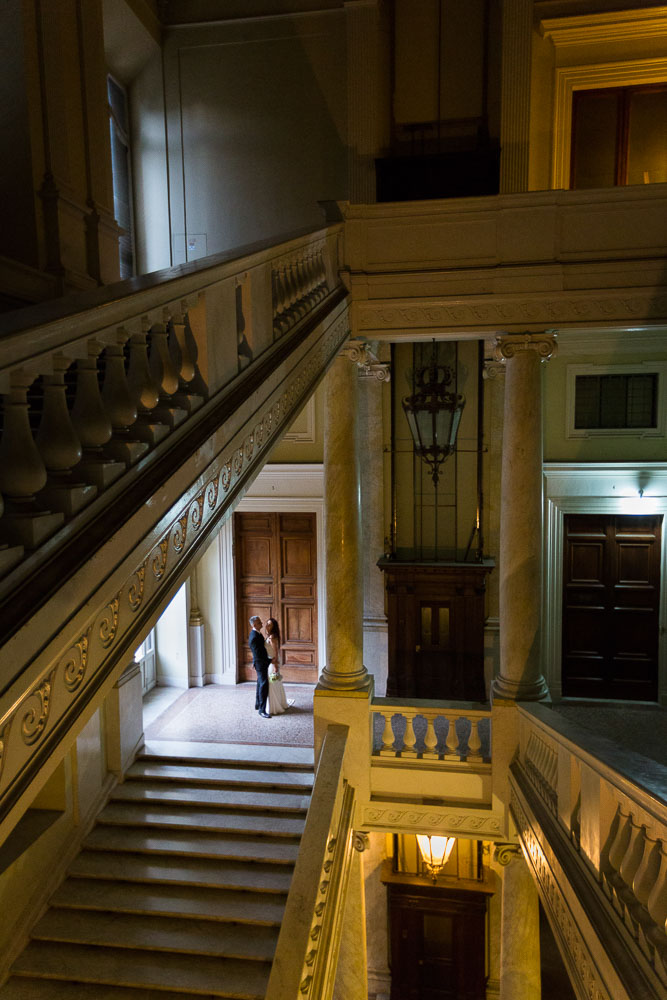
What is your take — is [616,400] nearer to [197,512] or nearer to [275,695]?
[275,695]

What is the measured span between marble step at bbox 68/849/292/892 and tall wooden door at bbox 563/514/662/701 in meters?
5.01

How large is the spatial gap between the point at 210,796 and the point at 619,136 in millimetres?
8195


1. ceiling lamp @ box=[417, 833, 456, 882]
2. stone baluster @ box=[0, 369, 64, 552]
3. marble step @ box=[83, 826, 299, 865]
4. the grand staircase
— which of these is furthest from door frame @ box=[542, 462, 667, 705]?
stone baluster @ box=[0, 369, 64, 552]

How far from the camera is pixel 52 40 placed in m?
5.12

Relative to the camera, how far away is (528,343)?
18.7 ft

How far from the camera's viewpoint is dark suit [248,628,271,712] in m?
7.99

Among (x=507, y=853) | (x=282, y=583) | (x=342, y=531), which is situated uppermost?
(x=342, y=531)

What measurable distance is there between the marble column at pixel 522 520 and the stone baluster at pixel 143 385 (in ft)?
13.9

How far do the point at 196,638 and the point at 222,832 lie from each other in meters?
3.76

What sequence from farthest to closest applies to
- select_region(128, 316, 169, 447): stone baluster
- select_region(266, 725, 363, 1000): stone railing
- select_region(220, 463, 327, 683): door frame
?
select_region(220, 463, 327, 683): door frame < select_region(266, 725, 363, 1000): stone railing < select_region(128, 316, 169, 447): stone baluster

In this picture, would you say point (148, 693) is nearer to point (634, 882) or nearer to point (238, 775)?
point (238, 775)

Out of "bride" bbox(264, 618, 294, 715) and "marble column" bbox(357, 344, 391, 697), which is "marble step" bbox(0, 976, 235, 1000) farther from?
"marble column" bbox(357, 344, 391, 697)

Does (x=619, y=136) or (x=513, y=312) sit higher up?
(x=619, y=136)

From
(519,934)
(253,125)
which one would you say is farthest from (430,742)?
(253,125)
